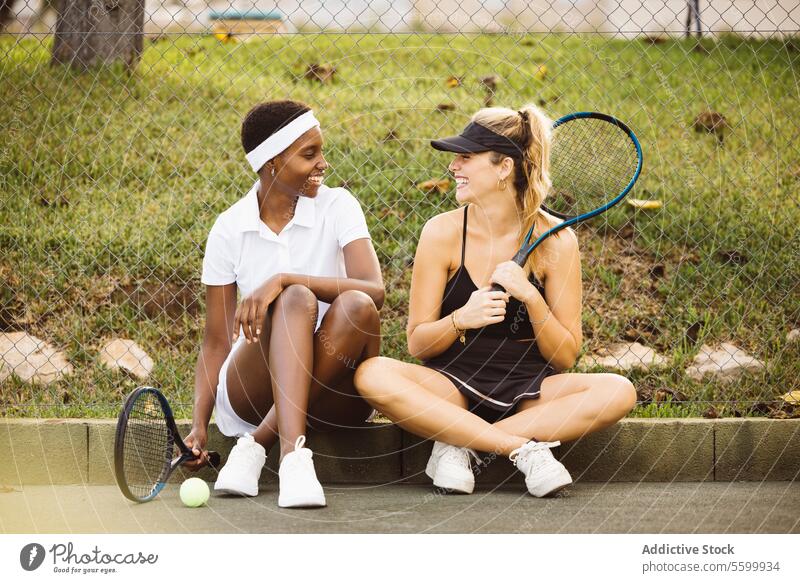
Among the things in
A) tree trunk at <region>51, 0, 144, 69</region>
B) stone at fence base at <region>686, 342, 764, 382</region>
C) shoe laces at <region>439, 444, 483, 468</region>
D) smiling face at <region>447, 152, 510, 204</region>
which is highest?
tree trunk at <region>51, 0, 144, 69</region>

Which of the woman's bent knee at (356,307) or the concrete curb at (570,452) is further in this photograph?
the concrete curb at (570,452)

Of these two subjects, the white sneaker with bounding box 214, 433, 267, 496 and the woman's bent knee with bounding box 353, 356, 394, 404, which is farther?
the woman's bent knee with bounding box 353, 356, 394, 404

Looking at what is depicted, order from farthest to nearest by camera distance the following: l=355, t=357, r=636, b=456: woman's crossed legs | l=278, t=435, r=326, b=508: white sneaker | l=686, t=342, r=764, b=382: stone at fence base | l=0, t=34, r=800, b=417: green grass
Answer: l=0, t=34, r=800, b=417: green grass → l=686, t=342, r=764, b=382: stone at fence base → l=355, t=357, r=636, b=456: woman's crossed legs → l=278, t=435, r=326, b=508: white sneaker

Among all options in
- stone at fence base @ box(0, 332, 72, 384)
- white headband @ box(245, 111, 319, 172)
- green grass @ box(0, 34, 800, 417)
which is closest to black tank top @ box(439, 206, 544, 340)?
white headband @ box(245, 111, 319, 172)

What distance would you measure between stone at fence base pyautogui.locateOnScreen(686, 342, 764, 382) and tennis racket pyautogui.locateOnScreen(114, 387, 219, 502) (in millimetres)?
1957

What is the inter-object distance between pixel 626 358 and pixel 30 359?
2.34 metres

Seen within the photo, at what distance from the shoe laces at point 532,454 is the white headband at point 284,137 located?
3.85 feet

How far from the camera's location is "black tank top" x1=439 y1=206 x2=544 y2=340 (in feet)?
9.96

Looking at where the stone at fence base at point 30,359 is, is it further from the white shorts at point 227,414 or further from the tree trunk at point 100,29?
the tree trunk at point 100,29

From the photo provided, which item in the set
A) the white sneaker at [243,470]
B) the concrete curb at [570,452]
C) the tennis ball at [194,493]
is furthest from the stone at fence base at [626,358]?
the tennis ball at [194,493]

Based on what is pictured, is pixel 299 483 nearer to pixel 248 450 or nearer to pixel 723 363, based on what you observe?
pixel 248 450

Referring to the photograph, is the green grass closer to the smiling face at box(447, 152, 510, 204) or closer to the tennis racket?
the tennis racket

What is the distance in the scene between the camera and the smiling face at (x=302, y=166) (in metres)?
3.05
